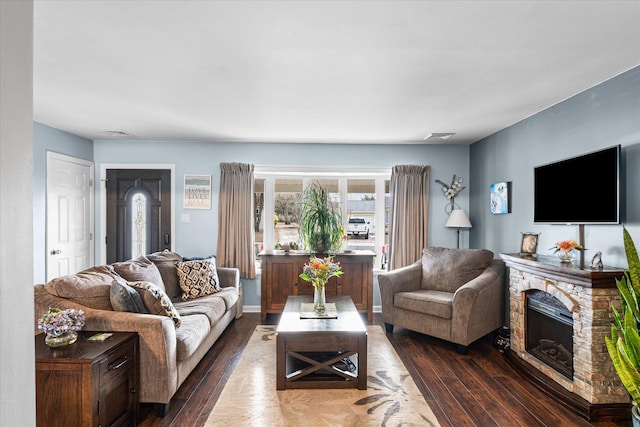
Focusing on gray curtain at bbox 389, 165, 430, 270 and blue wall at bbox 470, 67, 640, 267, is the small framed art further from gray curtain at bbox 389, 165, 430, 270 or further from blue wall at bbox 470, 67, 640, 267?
gray curtain at bbox 389, 165, 430, 270

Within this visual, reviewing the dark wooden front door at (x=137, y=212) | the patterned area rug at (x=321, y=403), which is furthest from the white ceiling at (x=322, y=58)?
the patterned area rug at (x=321, y=403)

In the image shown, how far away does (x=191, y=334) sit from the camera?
2.92m

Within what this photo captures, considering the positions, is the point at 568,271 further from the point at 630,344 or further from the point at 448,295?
the point at 448,295

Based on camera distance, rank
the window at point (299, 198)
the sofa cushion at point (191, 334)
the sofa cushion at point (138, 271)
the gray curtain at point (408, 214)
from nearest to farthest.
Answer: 1. the sofa cushion at point (191, 334)
2. the sofa cushion at point (138, 271)
3. the gray curtain at point (408, 214)
4. the window at point (299, 198)

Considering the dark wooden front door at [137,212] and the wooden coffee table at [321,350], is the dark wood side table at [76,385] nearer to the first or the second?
the wooden coffee table at [321,350]

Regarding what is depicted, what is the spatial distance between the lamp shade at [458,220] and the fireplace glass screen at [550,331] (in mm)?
1641

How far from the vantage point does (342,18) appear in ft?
6.45

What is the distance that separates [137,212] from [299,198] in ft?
7.44

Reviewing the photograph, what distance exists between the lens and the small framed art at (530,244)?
356 cm

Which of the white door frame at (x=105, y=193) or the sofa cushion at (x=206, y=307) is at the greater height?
the white door frame at (x=105, y=193)

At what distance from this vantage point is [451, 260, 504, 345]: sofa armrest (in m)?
3.75

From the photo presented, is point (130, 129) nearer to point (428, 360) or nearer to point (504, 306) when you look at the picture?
point (428, 360)

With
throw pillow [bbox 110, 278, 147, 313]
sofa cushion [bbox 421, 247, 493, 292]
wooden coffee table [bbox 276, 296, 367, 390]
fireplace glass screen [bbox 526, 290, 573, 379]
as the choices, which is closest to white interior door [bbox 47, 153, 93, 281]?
throw pillow [bbox 110, 278, 147, 313]

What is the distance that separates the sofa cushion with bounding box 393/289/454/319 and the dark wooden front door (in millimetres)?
3236
